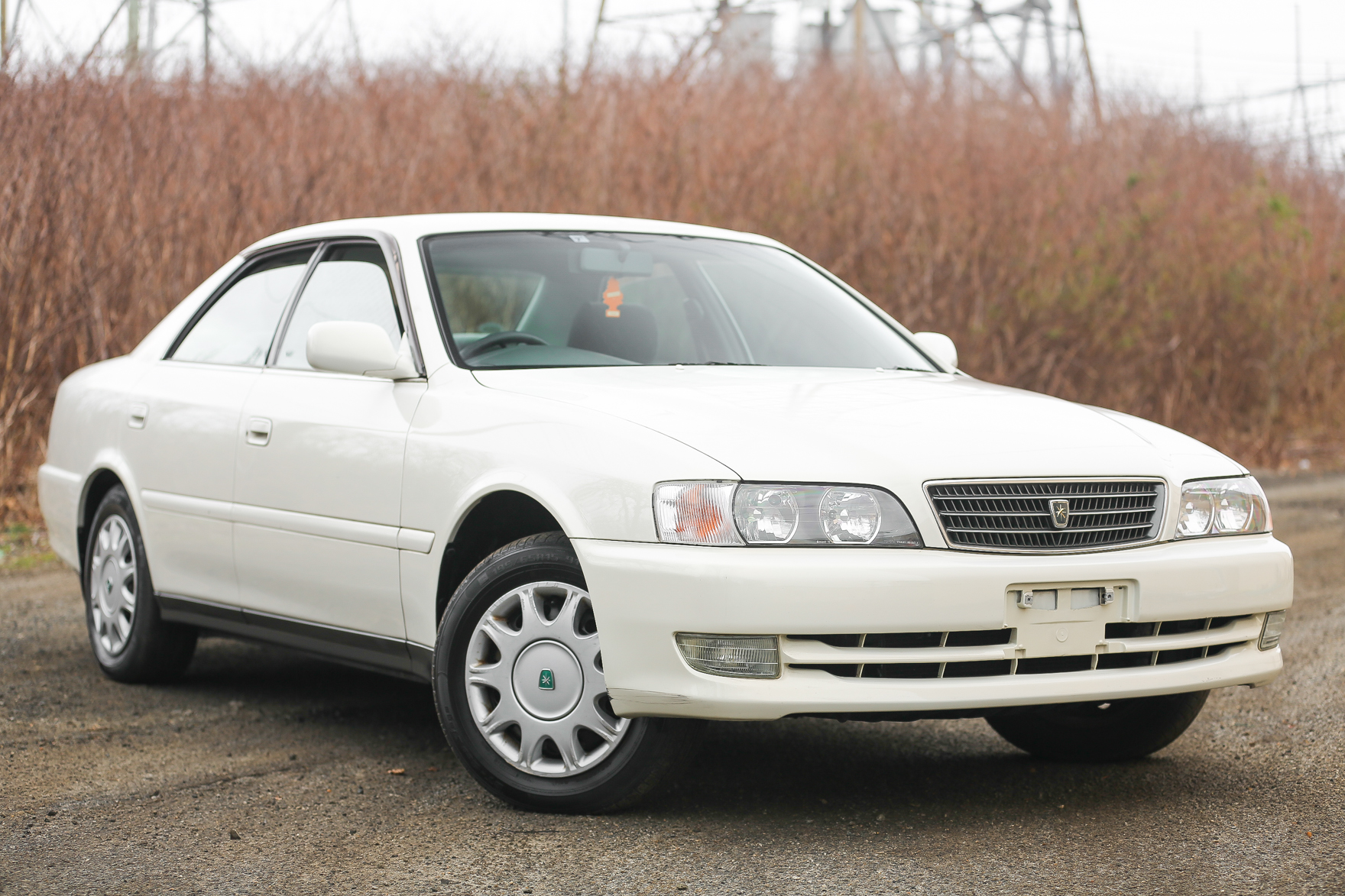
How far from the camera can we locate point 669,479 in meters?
3.57

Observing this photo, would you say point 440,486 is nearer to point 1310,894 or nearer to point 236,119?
point 1310,894

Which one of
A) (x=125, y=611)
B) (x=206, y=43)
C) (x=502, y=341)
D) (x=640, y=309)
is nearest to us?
(x=502, y=341)

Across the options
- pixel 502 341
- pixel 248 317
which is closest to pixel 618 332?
pixel 502 341

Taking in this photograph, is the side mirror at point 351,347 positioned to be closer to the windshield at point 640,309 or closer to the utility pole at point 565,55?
the windshield at point 640,309

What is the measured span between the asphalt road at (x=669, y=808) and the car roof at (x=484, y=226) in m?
1.61

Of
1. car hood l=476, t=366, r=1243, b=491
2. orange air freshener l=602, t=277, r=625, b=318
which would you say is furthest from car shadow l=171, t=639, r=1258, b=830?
orange air freshener l=602, t=277, r=625, b=318

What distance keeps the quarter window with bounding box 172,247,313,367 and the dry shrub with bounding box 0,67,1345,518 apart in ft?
16.4

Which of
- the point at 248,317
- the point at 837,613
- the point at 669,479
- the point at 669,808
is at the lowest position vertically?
the point at 669,808

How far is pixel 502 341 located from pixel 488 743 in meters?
1.32

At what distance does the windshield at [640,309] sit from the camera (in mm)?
4719

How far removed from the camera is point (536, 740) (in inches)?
154

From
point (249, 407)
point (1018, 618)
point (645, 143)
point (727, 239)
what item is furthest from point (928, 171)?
point (1018, 618)

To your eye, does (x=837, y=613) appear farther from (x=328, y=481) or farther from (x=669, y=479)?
(x=328, y=481)

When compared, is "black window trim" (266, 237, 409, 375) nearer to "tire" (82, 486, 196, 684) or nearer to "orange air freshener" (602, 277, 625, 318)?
"orange air freshener" (602, 277, 625, 318)
